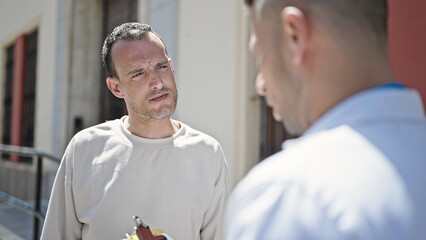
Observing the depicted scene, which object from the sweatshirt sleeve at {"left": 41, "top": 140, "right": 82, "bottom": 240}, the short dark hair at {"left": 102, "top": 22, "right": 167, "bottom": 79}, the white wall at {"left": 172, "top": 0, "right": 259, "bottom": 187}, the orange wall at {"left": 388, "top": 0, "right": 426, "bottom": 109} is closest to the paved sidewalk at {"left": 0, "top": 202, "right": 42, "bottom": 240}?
the white wall at {"left": 172, "top": 0, "right": 259, "bottom": 187}

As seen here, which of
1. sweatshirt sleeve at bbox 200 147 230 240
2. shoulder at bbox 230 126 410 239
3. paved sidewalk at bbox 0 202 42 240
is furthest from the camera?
paved sidewalk at bbox 0 202 42 240

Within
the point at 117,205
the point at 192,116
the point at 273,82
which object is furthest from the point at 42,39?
the point at 273,82

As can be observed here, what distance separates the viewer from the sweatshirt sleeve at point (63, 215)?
70.5 inches

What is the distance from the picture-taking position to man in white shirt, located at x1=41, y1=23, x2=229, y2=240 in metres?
1.73

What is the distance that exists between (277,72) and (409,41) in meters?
2.66

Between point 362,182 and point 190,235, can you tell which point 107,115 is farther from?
point 362,182

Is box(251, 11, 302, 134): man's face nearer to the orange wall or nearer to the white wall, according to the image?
the orange wall

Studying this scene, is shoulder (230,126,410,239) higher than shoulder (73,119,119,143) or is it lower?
higher

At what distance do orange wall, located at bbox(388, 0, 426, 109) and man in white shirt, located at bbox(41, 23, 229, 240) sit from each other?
6.04ft

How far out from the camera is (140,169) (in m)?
1.79

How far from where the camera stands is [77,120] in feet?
28.6

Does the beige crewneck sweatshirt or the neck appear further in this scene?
the neck

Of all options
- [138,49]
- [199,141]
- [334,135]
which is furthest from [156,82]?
[334,135]

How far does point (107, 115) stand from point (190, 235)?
7.06 metres
